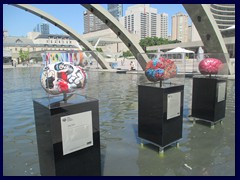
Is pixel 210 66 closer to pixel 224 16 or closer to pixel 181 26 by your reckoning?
pixel 224 16

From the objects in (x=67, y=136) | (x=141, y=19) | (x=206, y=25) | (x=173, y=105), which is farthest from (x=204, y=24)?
(x=141, y=19)

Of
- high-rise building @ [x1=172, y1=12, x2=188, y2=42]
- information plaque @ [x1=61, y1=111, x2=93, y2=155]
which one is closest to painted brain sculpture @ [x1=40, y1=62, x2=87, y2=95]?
information plaque @ [x1=61, y1=111, x2=93, y2=155]

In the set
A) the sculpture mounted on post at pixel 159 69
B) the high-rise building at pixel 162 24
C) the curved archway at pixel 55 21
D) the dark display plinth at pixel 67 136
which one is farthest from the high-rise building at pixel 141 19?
the dark display plinth at pixel 67 136

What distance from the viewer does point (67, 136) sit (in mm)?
2844

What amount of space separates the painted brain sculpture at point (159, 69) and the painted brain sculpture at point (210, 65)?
5.82 feet

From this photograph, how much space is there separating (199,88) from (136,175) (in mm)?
3310

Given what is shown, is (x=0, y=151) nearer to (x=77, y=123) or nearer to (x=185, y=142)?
(x=77, y=123)

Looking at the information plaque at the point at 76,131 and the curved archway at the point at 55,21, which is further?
the curved archway at the point at 55,21

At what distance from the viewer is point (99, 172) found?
3242mm

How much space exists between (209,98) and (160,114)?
7.44 feet

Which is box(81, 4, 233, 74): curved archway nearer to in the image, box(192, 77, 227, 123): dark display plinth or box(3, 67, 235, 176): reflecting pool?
box(192, 77, 227, 123): dark display plinth

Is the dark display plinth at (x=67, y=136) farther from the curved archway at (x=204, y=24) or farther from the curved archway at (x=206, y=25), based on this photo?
the curved archway at (x=206, y=25)

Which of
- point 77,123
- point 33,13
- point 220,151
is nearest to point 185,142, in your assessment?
point 220,151

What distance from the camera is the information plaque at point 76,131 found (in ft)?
9.26
